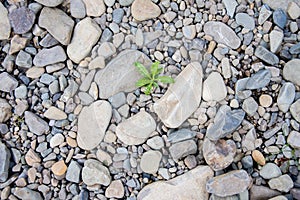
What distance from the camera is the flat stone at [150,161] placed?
205 centimetres

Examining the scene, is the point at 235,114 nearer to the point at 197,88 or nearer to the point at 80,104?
the point at 197,88

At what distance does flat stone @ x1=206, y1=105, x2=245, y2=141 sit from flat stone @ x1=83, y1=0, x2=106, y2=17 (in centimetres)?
75

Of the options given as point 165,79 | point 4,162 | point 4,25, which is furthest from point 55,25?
point 4,162

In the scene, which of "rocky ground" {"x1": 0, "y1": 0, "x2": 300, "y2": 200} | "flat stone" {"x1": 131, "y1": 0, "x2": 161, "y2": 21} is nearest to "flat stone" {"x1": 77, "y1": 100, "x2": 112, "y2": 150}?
"rocky ground" {"x1": 0, "y1": 0, "x2": 300, "y2": 200}

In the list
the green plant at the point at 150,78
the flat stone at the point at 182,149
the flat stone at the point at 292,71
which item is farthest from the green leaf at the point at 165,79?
the flat stone at the point at 292,71

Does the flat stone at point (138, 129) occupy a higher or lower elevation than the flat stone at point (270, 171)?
higher

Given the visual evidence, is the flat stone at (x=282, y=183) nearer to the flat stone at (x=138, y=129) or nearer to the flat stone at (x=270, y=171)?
the flat stone at (x=270, y=171)

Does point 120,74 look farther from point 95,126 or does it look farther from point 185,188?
point 185,188

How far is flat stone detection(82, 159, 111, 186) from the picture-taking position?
6.70 ft

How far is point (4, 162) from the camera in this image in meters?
2.06

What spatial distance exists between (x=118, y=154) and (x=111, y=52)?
0.49 meters

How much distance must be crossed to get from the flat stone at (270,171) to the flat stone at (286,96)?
26 cm

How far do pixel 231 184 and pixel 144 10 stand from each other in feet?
2.98

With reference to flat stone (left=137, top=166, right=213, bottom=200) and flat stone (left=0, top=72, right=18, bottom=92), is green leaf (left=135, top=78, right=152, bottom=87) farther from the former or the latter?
flat stone (left=0, top=72, right=18, bottom=92)
